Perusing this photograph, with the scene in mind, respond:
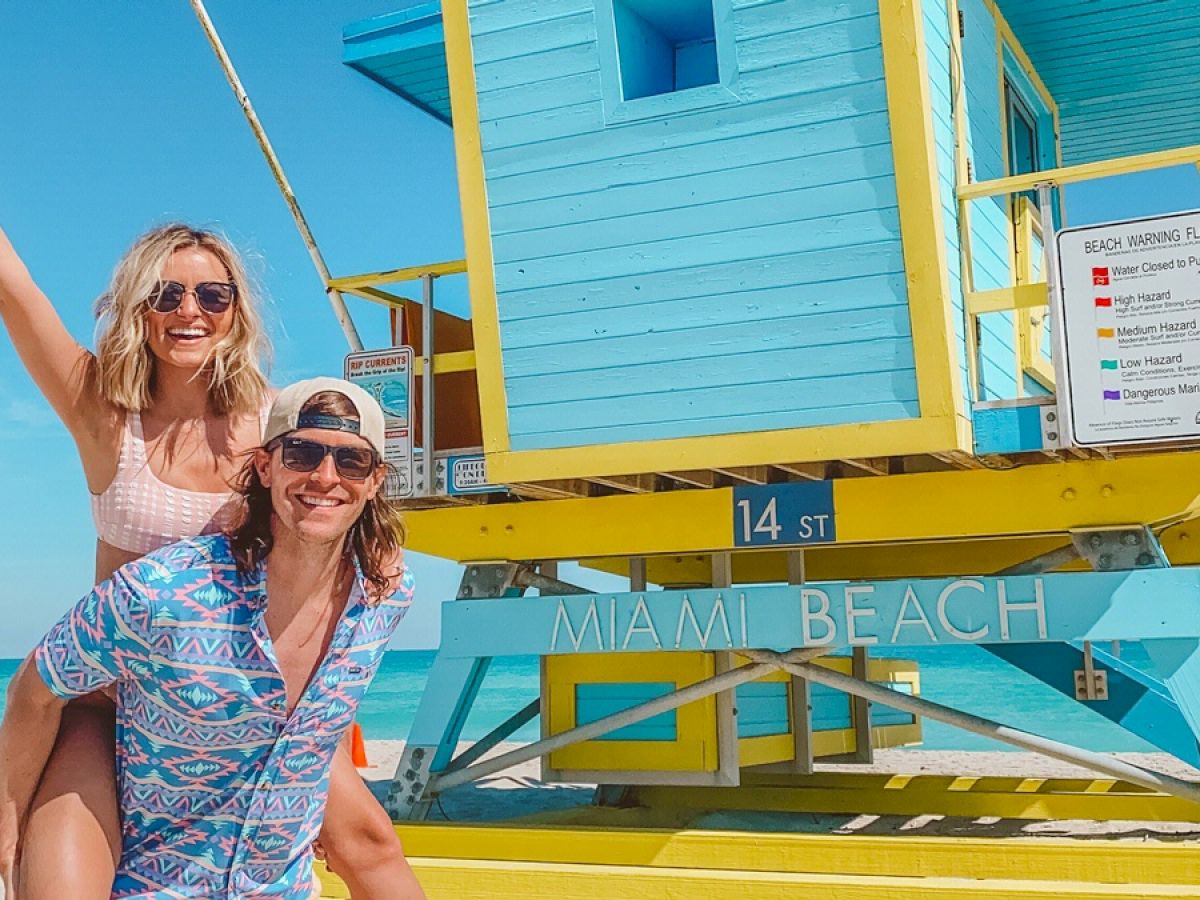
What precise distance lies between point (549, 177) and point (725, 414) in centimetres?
160

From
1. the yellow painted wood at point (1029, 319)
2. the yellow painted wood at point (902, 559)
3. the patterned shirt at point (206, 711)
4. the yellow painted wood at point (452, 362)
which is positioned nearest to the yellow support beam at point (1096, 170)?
the yellow painted wood at point (1029, 319)

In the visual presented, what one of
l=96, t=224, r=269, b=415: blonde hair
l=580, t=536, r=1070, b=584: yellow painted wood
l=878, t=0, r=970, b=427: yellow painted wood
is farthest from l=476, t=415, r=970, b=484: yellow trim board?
l=96, t=224, r=269, b=415: blonde hair

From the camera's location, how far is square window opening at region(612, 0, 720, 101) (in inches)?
296

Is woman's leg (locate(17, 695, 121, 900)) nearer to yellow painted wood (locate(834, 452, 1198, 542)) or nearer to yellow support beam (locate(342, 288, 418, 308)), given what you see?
yellow painted wood (locate(834, 452, 1198, 542))

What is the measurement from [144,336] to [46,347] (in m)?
0.20

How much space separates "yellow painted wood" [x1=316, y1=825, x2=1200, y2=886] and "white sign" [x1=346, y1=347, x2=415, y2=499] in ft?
6.30

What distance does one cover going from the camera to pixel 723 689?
7523mm

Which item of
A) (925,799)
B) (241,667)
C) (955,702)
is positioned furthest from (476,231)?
(955,702)

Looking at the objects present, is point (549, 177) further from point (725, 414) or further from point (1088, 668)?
point (1088, 668)

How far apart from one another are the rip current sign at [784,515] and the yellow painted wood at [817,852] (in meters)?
1.49

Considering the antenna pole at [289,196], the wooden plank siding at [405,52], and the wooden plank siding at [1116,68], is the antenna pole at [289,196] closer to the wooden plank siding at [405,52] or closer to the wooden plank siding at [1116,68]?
the wooden plank siding at [405,52]

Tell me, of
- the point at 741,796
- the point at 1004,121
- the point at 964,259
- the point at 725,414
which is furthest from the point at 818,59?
the point at 741,796

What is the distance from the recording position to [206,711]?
270 centimetres

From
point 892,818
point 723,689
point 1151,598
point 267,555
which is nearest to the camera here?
point 267,555
